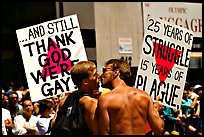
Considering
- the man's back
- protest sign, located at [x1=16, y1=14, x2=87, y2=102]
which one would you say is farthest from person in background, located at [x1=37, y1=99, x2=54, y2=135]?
the man's back

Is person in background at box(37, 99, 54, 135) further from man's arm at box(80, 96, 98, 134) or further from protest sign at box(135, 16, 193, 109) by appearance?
man's arm at box(80, 96, 98, 134)

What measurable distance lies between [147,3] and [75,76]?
15.0m

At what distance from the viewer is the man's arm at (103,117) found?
519 centimetres

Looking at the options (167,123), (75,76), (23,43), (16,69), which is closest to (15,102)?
(23,43)

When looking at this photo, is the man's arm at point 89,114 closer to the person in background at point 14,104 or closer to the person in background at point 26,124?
the person in background at point 26,124

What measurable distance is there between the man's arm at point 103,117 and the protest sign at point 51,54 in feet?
7.37

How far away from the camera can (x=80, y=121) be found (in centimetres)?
520

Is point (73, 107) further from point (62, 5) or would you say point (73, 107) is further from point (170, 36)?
point (62, 5)

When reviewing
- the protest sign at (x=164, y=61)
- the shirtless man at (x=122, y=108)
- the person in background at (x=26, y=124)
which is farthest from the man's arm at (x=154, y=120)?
the person in background at (x=26, y=124)

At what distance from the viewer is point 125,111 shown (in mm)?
5309

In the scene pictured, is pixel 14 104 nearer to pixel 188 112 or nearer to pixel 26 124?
pixel 26 124

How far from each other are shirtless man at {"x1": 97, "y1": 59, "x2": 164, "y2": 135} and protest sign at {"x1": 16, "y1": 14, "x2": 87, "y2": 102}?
1956 mm

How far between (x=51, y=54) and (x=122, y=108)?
259 centimetres

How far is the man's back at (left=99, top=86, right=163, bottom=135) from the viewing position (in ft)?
17.1
